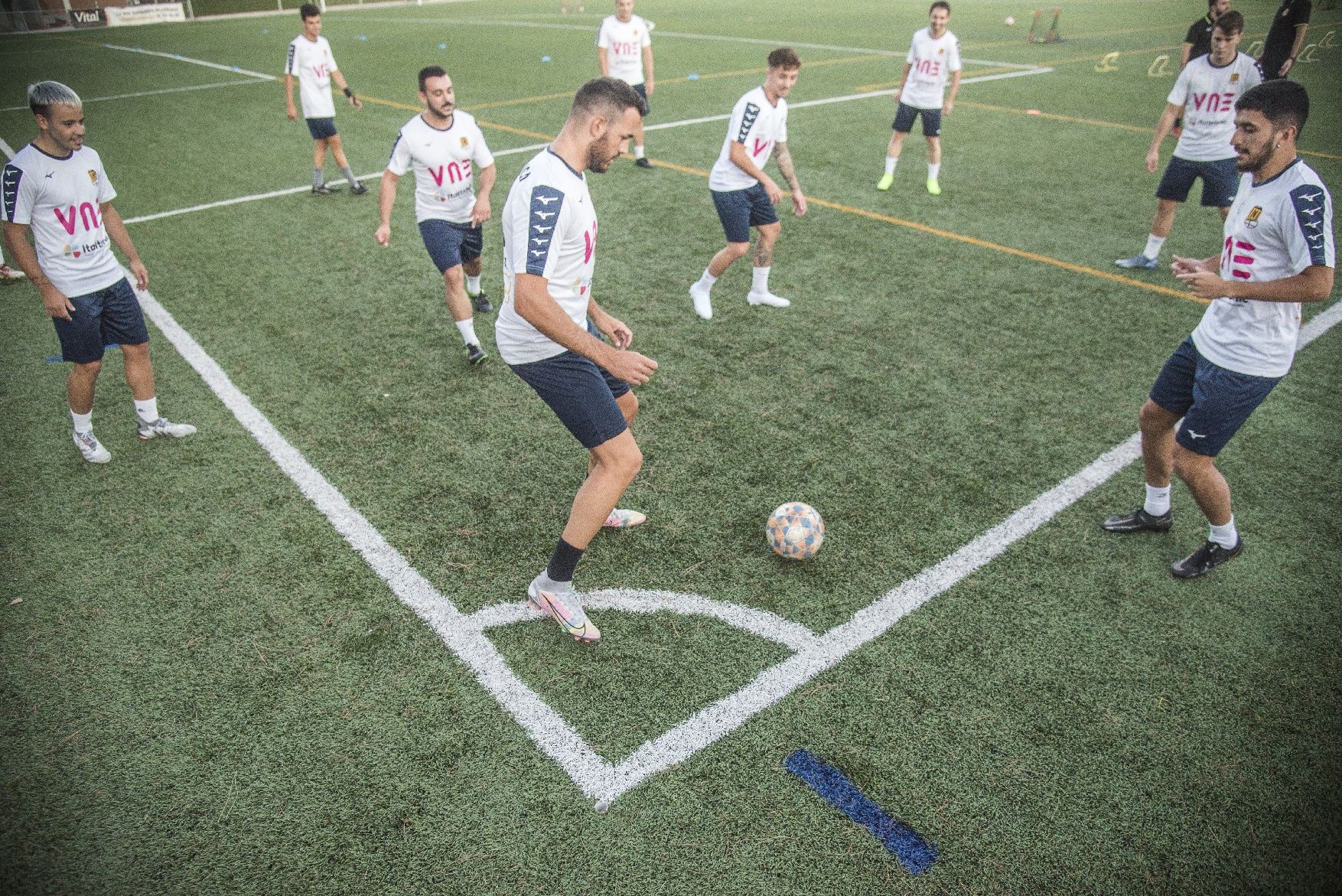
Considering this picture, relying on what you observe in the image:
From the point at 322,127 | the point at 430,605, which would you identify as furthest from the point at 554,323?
the point at 322,127

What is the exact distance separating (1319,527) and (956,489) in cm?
217

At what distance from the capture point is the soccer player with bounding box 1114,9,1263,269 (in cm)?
715

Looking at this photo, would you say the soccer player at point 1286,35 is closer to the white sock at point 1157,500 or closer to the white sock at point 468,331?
the white sock at point 1157,500

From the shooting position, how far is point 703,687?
370cm

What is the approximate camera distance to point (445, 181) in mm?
6348

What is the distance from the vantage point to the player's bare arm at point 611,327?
13.0ft

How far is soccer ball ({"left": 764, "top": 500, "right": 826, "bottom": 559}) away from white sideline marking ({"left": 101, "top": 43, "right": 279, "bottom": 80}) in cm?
2149

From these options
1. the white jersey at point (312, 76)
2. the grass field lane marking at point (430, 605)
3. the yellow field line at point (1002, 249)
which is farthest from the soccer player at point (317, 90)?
the yellow field line at point (1002, 249)

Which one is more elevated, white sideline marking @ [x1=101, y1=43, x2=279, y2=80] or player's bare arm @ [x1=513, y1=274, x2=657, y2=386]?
white sideline marking @ [x1=101, y1=43, x2=279, y2=80]

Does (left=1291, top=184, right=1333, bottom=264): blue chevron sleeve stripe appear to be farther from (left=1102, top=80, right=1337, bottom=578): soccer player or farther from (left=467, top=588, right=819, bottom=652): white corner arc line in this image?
(left=467, top=588, right=819, bottom=652): white corner arc line

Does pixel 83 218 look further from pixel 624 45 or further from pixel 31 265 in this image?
pixel 624 45

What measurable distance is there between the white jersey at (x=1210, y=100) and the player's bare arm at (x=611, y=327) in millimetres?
6572

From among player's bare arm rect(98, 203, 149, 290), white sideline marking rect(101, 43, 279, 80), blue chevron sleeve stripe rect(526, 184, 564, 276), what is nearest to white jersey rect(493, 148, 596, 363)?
blue chevron sleeve stripe rect(526, 184, 564, 276)

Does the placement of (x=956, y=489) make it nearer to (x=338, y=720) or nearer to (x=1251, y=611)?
(x=1251, y=611)
